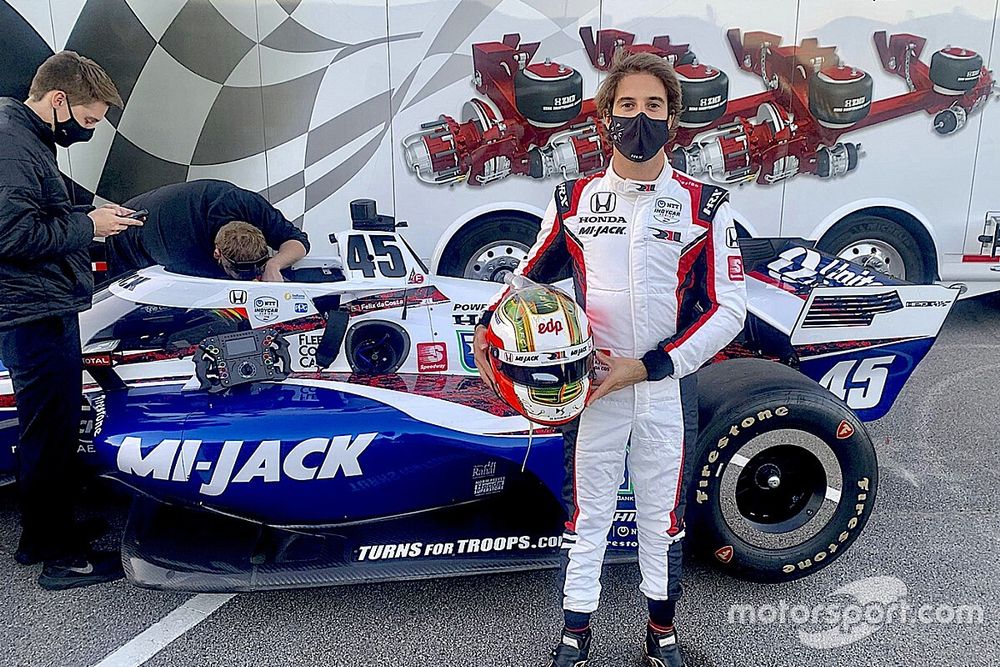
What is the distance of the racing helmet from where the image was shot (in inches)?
81.7

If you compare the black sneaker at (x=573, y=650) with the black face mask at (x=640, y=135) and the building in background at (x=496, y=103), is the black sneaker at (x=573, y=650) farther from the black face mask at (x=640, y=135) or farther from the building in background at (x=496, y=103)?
the building in background at (x=496, y=103)

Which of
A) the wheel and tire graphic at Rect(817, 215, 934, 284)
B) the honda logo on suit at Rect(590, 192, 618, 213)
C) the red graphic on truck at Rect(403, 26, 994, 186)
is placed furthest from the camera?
the wheel and tire graphic at Rect(817, 215, 934, 284)

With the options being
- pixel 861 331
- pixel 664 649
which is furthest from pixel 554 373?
pixel 861 331

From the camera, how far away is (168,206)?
3.89 meters

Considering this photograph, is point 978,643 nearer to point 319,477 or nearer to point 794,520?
point 794,520

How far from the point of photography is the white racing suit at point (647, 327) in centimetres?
216

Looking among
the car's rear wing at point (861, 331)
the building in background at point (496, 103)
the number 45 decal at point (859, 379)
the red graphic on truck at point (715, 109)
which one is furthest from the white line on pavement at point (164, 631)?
the red graphic on truck at point (715, 109)

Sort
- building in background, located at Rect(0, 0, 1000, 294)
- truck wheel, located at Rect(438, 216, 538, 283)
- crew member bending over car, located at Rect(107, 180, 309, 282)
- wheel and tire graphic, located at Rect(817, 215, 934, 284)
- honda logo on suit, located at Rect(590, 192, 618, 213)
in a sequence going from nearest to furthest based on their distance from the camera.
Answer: honda logo on suit, located at Rect(590, 192, 618, 213) → crew member bending over car, located at Rect(107, 180, 309, 282) → building in background, located at Rect(0, 0, 1000, 294) → truck wheel, located at Rect(438, 216, 538, 283) → wheel and tire graphic, located at Rect(817, 215, 934, 284)

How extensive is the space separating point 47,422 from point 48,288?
47 cm

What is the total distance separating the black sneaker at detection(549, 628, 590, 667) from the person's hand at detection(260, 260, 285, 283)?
188cm

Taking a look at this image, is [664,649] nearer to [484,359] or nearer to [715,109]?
[484,359]

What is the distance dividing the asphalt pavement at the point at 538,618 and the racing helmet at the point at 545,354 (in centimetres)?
93

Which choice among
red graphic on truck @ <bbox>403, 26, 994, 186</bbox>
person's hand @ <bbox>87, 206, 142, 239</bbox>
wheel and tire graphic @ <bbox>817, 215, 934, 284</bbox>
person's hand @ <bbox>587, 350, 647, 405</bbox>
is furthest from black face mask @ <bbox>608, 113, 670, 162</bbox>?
wheel and tire graphic @ <bbox>817, 215, 934, 284</bbox>

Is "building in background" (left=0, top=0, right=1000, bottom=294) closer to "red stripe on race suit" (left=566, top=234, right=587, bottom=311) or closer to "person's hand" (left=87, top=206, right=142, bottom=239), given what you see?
"person's hand" (left=87, top=206, right=142, bottom=239)
